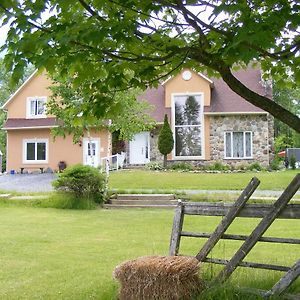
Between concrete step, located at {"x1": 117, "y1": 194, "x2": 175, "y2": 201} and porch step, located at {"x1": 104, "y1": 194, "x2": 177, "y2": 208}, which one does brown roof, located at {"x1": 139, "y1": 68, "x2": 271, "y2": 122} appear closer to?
concrete step, located at {"x1": 117, "y1": 194, "x2": 175, "y2": 201}

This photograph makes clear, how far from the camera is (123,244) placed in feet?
31.3

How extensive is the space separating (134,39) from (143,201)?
14.2 metres

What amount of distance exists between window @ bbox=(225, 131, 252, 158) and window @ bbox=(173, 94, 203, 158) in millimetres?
1773

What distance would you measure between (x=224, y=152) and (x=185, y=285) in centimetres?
2591

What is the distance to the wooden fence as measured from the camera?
4.49 meters

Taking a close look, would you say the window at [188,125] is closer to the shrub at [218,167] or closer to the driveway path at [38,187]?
the shrub at [218,167]

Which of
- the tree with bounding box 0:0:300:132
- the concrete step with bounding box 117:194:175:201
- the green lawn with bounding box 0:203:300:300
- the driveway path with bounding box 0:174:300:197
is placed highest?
the tree with bounding box 0:0:300:132

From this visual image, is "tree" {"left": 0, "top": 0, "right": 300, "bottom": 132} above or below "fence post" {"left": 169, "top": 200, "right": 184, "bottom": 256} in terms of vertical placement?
above

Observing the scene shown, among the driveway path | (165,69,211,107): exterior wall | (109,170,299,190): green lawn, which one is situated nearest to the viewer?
the driveway path

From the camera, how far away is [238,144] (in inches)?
1188

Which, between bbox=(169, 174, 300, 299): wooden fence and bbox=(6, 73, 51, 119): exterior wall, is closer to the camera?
bbox=(169, 174, 300, 299): wooden fence

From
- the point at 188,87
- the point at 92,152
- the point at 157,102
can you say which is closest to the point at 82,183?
the point at 92,152

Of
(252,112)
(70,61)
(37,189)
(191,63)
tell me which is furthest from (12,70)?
(252,112)

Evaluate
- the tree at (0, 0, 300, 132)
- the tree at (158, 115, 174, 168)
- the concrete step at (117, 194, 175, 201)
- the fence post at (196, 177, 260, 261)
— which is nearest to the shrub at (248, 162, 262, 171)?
the tree at (158, 115, 174, 168)
